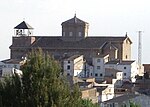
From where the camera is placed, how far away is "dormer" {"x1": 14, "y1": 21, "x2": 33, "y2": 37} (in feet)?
284

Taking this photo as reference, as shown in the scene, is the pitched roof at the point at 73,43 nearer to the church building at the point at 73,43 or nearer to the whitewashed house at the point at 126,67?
the church building at the point at 73,43

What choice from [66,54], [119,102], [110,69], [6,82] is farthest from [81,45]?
[6,82]

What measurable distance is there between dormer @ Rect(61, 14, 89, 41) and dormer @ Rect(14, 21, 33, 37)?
3.95m

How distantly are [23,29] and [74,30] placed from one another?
5973 mm

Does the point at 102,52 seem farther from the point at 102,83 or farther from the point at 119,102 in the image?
the point at 119,102

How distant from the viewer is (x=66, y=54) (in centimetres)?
8400

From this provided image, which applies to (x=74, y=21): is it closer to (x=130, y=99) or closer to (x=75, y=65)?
(x=75, y=65)

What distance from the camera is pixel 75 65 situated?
77.5m

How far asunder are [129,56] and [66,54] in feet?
26.9

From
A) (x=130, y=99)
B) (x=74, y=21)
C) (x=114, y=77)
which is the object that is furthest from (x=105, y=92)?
(x=74, y=21)

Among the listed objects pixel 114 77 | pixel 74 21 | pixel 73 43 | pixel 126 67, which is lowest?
pixel 114 77

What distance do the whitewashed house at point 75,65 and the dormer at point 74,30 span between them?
7.44 metres

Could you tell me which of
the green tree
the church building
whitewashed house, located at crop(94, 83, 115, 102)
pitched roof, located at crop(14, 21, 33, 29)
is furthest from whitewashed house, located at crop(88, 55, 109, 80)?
the green tree

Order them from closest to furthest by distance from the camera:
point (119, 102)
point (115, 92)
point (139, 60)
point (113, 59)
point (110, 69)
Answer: point (119, 102) → point (115, 92) → point (110, 69) → point (113, 59) → point (139, 60)
